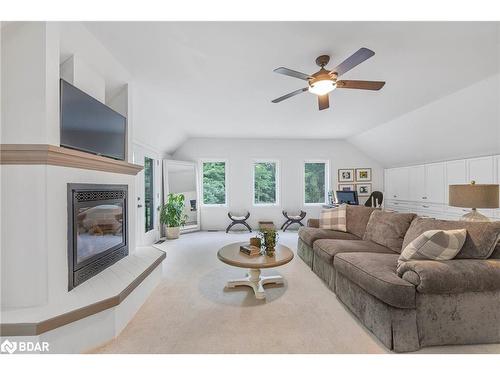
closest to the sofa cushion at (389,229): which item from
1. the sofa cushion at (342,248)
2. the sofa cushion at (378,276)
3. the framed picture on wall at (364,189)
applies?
the sofa cushion at (342,248)

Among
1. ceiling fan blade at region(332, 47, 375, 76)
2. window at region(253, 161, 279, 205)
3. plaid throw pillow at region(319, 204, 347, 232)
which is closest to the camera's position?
ceiling fan blade at region(332, 47, 375, 76)

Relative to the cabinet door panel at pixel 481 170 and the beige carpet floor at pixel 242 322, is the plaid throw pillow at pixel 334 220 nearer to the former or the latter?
the beige carpet floor at pixel 242 322

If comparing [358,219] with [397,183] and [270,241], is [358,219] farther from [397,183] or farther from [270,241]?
[397,183]

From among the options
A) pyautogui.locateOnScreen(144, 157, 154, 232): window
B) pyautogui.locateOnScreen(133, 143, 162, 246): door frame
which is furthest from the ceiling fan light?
pyautogui.locateOnScreen(144, 157, 154, 232): window

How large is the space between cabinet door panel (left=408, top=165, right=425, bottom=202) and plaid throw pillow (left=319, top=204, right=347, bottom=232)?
2.92 metres

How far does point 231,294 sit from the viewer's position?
2348 mm

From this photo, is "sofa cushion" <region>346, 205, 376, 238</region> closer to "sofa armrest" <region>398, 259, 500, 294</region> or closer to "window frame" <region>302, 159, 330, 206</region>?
"sofa armrest" <region>398, 259, 500, 294</region>

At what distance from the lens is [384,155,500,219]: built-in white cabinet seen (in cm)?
376

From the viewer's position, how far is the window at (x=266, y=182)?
6125 millimetres

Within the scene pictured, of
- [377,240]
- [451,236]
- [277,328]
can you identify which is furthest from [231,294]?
[451,236]

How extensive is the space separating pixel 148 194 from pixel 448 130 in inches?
226

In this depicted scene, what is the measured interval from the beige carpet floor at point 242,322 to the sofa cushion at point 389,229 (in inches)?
35.1

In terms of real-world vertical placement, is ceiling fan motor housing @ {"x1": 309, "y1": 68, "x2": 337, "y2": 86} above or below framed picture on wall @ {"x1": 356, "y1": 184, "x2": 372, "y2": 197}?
above

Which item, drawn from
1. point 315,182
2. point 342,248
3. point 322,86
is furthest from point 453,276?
point 315,182
